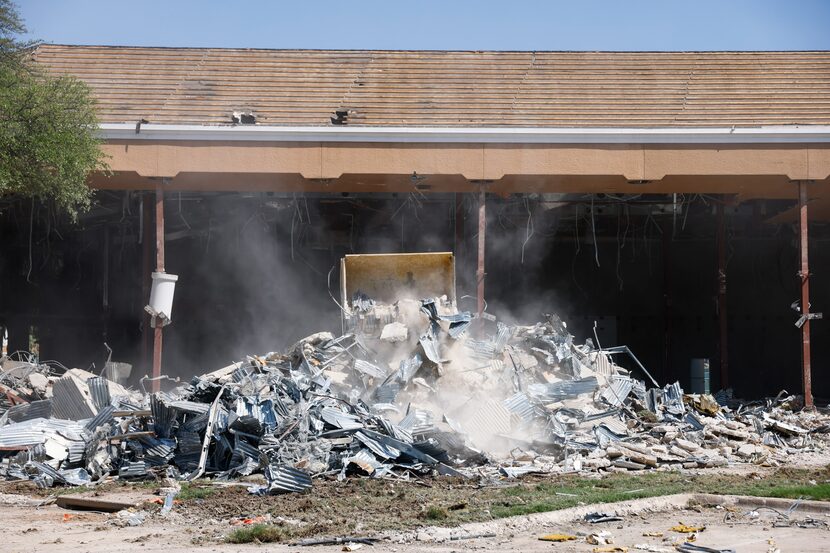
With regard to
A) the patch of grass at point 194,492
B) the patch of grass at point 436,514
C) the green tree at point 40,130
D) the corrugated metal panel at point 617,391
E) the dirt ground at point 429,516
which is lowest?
the patch of grass at point 194,492

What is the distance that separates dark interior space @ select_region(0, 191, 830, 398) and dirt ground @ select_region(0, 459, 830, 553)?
1148 centimetres

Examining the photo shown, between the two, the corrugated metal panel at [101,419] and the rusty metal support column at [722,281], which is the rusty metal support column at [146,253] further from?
the rusty metal support column at [722,281]

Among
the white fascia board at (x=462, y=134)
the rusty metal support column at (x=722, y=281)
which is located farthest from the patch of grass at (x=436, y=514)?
the rusty metal support column at (x=722, y=281)

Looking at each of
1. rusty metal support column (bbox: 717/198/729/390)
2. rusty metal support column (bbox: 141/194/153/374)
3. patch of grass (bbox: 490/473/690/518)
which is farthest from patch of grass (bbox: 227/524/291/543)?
rusty metal support column (bbox: 717/198/729/390)

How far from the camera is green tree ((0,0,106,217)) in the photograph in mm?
15070

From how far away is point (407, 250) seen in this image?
74.4ft

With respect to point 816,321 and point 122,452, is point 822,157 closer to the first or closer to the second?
point 816,321

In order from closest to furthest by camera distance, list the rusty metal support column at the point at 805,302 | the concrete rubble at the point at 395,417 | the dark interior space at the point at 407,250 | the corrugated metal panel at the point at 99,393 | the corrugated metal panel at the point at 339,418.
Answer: the concrete rubble at the point at 395,417 → the corrugated metal panel at the point at 339,418 → the corrugated metal panel at the point at 99,393 → the rusty metal support column at the point at 805,302 → the dark interior space at the point at 407,250

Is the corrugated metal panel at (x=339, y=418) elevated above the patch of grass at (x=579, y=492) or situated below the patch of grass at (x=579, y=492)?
above

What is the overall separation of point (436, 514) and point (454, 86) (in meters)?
13.8

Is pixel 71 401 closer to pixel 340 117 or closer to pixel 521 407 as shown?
pixel 521 407

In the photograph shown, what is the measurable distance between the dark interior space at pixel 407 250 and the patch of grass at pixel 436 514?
13.2 metres

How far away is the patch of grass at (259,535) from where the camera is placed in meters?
7.91

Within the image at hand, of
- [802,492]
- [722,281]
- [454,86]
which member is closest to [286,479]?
[802,492]
